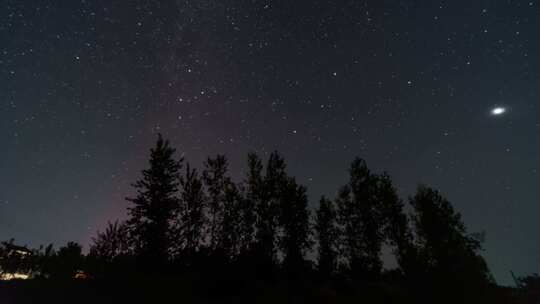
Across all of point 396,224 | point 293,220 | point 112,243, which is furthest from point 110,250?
point 396,224

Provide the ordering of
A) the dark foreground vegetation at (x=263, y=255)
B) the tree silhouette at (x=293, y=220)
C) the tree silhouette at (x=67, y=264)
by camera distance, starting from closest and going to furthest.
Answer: the dark foreground vegetation at (x=263, y=255), the tree silhouette at (x=67, y=264), the tree silhouette at (x=293, y=220)

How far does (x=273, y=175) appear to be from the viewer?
37.2 metres

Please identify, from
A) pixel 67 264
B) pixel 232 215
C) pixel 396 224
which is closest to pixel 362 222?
pixel 396 224

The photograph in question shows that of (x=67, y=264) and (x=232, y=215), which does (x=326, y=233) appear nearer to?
(x=232, y=215)

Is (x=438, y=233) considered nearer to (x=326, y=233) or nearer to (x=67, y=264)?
(x=326, y=233)

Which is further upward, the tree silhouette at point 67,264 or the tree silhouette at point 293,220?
the tree silhouette at point 293,220

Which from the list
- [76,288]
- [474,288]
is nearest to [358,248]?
[474,288]

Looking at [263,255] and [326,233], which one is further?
[326,233]

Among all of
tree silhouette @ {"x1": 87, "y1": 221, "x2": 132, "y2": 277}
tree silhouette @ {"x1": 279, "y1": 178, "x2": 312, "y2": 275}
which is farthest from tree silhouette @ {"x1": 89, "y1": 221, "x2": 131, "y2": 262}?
tree silhouette @ {"x1": 279, "y1": 178, "x2": 312, "y2": 275}

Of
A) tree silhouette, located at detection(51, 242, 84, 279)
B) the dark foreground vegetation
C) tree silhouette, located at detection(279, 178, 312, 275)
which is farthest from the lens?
tree silhouette, located at detection(279, 178, 312, 275)

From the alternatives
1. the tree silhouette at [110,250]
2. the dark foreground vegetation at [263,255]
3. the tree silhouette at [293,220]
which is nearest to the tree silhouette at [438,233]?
the dark foreground vegetation at [263,255]

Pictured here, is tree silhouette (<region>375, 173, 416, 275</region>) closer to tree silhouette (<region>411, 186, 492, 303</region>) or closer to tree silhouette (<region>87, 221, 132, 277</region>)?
tree silhouette (<region>411, 186, 492, 303</region>)

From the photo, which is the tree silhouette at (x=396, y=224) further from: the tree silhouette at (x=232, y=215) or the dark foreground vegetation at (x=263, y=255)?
the tree silhouette at (x=232, y=215)

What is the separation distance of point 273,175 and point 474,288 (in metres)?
23.3
